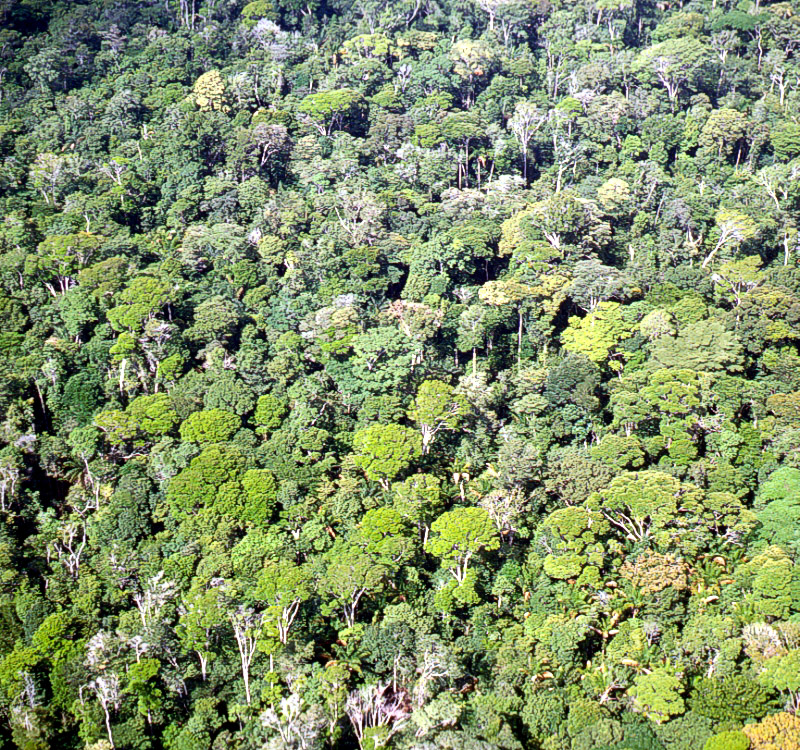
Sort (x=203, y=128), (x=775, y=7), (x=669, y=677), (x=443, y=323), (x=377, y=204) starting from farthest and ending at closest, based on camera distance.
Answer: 1. (x=775, y=7)
2. (x=203, y=128)
3. (x=377, y=204)
4. (x=443, y=323)
5. (x=669, y=677)

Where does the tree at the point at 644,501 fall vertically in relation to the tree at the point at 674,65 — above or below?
below

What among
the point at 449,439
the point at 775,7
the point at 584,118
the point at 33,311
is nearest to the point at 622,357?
the point at 449,439

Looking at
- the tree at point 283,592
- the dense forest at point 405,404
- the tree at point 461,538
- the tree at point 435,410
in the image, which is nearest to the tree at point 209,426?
the dense forest at point 405,404

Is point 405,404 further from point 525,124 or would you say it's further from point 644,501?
point 525,124

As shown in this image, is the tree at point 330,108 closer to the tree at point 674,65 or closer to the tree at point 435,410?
the tree at point 674,65

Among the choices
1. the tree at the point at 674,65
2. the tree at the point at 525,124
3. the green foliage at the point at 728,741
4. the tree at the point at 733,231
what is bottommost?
the green foliage at the point at 728,741

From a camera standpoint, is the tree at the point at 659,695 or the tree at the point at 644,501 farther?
the tree at the point at 644,501

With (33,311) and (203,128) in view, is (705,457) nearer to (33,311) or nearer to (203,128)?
(33,311)

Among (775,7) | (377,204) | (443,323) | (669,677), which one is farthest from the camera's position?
(775,7)

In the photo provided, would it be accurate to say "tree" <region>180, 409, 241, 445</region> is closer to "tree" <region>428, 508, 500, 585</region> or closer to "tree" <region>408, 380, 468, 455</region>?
"tree" <region>408, 380, 468, 455</region>
